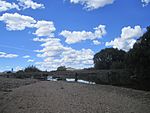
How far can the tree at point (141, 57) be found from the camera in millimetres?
78500

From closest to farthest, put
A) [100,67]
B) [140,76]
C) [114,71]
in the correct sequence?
[140,76] < [114,71] < [100,67]

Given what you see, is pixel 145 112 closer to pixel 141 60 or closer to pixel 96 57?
pixel 141 60

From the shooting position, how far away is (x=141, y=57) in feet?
260

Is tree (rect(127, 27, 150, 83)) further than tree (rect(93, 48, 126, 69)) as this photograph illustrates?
No

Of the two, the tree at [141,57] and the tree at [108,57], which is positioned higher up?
the tree at [108,57]

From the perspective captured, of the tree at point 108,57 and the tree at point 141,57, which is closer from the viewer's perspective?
the tree at point 141,57

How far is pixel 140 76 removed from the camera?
83.9 m

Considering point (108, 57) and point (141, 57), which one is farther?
point (108, 57)

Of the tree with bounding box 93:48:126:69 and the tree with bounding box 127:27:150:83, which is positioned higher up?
the tree with bounding box 93:48:126:69

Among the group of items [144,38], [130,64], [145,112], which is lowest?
[145,112]

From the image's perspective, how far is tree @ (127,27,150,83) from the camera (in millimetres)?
78500

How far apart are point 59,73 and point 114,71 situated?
24.9 m

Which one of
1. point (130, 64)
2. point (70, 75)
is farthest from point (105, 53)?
point (130, 64)

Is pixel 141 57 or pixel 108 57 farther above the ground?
pixel 108 57
